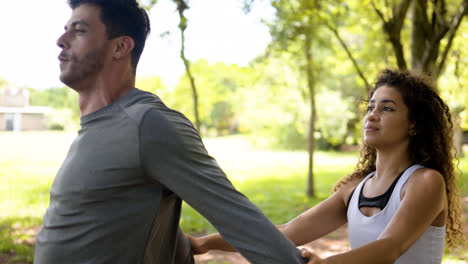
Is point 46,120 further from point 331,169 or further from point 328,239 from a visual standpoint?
point 328,239

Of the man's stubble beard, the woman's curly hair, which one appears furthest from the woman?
the man's stubble beard

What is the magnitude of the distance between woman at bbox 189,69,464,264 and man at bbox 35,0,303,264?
1.93 ft

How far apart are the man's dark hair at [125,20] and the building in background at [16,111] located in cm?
4530

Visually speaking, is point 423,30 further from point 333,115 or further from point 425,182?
point 333,115

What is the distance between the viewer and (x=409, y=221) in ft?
5.74

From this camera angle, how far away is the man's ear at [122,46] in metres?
1.47

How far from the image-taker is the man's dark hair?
146 centimetres

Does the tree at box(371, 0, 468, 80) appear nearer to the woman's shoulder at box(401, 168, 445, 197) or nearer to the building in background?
the woman's shoulder at box(401, 168, 445, 197)

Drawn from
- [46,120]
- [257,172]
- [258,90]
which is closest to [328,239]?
[257,172]

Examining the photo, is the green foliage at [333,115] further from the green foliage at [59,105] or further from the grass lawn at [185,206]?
the green foliage at [59,105]

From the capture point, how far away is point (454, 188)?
231 centimetres

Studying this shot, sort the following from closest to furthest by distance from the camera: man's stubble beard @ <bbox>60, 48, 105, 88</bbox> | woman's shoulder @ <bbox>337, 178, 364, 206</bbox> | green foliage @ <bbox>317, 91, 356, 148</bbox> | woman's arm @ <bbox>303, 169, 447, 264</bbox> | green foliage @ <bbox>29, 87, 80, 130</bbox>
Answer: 1. man's stubble beard @ <bbox>60, 48, 105, 88</bbox>
2. woman's arm @ <bbox>303, 169, 447, 264</bbox>
3. woman's shoulder @ <bbox>337, 178, 364, 206</bbox>
4. green foliage @ <bbox>317, 91, 356, 148</bbox>
5. green foliage @ <bbox>29, 87, 80, 130</bbox>

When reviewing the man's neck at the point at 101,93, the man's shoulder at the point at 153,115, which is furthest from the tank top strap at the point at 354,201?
the man's neck at the point at 101,93

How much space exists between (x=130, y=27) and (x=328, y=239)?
6.31m
